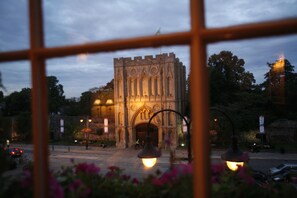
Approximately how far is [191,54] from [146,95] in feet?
84.2

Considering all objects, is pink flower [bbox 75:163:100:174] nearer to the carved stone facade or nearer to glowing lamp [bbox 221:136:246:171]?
glowing lamp [bbox 221:136:246:171]

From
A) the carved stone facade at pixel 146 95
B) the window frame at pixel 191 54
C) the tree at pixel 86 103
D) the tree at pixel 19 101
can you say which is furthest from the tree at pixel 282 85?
the window frame at pixel 191 54

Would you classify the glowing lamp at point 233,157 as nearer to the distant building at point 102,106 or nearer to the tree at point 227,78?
the tree at point 227,78

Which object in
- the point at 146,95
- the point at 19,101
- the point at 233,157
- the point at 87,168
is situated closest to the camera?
the point at 87,168

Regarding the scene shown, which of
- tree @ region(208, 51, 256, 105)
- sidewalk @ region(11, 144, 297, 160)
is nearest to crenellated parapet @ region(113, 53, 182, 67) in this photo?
tree @ region(208, 51, 256, 105)

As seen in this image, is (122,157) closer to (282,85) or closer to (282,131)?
(282,131)

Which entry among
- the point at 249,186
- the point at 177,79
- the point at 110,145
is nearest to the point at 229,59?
the point at 177,79

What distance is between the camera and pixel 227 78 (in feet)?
94.8

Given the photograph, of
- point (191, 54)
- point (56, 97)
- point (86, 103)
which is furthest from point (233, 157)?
point (86, 103)

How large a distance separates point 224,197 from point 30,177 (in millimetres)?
1190

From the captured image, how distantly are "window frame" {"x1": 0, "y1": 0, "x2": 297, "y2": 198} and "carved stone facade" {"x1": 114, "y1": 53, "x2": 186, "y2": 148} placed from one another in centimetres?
2401

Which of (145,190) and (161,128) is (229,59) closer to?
(161,128)

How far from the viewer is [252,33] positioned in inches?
42.3

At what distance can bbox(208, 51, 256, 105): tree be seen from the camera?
27047 mm
